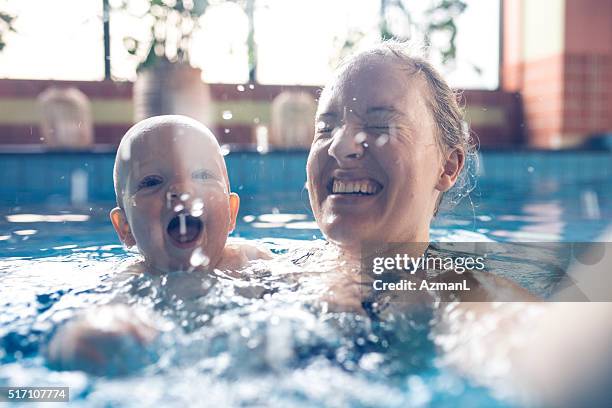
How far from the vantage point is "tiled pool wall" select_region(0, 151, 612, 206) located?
16.3ft

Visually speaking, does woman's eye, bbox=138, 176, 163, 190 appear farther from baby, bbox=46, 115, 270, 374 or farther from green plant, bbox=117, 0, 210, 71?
green plant, bbox=117, 0, 210, 71

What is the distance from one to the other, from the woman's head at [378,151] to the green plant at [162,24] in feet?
15.9

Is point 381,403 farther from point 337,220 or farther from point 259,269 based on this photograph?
point 259,269

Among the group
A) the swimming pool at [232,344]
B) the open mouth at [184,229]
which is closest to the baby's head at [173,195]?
the open mouth at [184,229]

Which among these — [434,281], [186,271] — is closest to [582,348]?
[434,281]

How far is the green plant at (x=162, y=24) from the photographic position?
20.1ft

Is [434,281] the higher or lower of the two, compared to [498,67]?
lower

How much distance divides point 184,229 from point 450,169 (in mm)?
740

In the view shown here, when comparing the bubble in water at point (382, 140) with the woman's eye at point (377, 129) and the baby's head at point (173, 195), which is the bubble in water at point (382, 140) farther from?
the baby's head at point (173, 195)

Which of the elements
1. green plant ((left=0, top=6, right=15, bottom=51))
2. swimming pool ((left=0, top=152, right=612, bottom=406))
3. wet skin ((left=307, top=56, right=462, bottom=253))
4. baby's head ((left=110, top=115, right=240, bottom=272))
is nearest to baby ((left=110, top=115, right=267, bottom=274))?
baby's head ((left=110, top=115, right=240, bottom=272))

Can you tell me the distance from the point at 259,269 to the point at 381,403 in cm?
86

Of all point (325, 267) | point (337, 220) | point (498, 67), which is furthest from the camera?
point (498, 67)

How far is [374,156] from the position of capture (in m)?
1.54

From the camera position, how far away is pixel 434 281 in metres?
1.42
